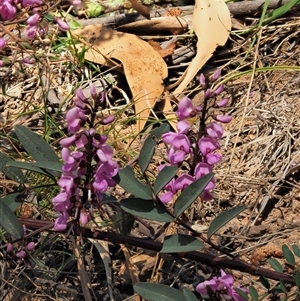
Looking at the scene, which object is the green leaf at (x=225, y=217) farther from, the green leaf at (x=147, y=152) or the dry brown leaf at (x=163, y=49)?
the dry brown leaf at (x=163, y=49)

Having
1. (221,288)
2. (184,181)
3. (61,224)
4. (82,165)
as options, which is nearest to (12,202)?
(61,224)

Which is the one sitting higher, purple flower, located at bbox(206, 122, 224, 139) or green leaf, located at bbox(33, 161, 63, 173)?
green leaf, located at bbox(33, 161, 63, 173)

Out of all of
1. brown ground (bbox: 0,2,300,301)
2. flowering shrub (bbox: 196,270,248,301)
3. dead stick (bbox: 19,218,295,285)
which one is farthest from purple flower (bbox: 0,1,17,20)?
flowering shrub (bbox: 196,270,248,301)

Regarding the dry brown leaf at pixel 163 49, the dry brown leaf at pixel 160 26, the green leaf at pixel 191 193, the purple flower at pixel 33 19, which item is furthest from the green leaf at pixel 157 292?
the dry brown leaf at pixel 160 26

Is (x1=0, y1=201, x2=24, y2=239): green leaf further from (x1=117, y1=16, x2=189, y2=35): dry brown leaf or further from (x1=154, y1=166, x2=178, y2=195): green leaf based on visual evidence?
(x1=117, y1=16, x2=189, y2=35): dry brown leaf

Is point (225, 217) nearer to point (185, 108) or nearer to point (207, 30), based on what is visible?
point (185, 108)
